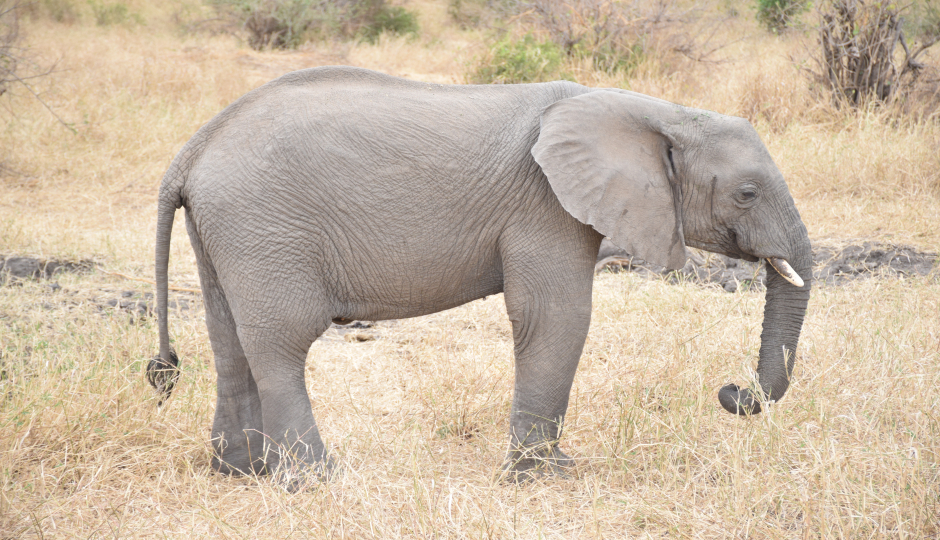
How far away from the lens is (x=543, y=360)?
127 inches

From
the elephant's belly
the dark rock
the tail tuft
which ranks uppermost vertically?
the elephant's belly

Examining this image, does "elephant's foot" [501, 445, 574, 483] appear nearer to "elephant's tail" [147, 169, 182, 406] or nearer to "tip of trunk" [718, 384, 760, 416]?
"tip of trunk" [718, 384, 760, 416]

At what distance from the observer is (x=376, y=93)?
128 inches

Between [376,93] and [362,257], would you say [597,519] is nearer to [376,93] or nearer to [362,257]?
[362,257]

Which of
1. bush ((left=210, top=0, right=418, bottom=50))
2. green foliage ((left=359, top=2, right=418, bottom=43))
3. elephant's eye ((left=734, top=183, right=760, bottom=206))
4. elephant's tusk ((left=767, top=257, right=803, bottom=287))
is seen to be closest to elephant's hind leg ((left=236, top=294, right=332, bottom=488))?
elephant's eye ((left=734, top=183, right=760, bottom=206))

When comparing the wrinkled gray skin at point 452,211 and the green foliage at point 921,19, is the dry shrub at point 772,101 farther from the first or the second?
the wrinkled gray skin at point 452,211

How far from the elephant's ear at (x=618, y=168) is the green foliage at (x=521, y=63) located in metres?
7.36

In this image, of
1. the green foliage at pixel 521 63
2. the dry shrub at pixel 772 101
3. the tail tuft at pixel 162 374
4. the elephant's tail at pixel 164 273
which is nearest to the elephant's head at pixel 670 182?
the elephant's tail at pixel 164 273

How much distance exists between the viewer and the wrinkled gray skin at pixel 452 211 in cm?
306

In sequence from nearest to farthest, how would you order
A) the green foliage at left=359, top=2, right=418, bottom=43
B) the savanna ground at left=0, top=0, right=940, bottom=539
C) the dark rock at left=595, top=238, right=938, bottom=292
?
the savanna ground at left=0, top=0, right=940, bottom=539
the dark rock at left=595, top=238, right=938, bottom=292
the green foliage at left=359, top=2, right=418, bottom=43

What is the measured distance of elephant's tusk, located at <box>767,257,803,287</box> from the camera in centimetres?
320

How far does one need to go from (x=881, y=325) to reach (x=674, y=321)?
3.72 ft

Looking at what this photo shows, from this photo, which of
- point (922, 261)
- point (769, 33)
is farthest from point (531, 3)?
point (922, 261)

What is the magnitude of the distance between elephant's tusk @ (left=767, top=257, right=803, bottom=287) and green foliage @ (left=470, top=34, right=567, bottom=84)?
746cm
